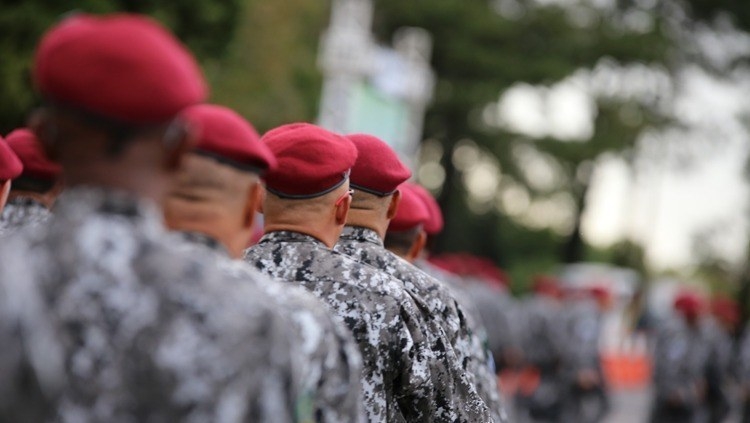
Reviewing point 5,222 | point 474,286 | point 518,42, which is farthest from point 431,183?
point 5,222

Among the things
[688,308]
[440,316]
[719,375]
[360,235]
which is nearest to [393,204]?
[360,235]

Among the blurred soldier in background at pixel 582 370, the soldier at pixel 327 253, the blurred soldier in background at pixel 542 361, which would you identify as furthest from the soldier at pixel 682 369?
the soldier at pixel 327 253

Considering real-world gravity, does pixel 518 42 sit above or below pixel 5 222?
below

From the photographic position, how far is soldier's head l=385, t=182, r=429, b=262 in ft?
20.6

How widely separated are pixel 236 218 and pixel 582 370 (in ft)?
46.7

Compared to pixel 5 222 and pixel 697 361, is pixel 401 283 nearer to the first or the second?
pixel 5 222

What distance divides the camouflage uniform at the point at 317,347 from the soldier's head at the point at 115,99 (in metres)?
0.30

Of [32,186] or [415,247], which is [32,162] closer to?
[32,186]

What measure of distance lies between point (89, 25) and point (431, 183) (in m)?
40.0

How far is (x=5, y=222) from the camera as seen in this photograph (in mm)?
5406

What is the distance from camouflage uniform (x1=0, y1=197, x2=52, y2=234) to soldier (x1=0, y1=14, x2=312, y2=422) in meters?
2.65

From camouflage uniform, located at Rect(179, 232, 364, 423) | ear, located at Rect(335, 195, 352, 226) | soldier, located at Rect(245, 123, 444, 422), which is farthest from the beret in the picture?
camouflage uniform, located at Rect(179, 232, 364, 423)

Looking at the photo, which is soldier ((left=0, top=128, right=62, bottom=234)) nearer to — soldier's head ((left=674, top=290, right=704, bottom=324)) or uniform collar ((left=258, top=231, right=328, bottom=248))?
uniform collar ((left=258, top=231, right=328, bottom=248))

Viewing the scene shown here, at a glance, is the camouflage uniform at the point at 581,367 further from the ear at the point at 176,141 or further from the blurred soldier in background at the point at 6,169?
the ear at the point at 176,141
